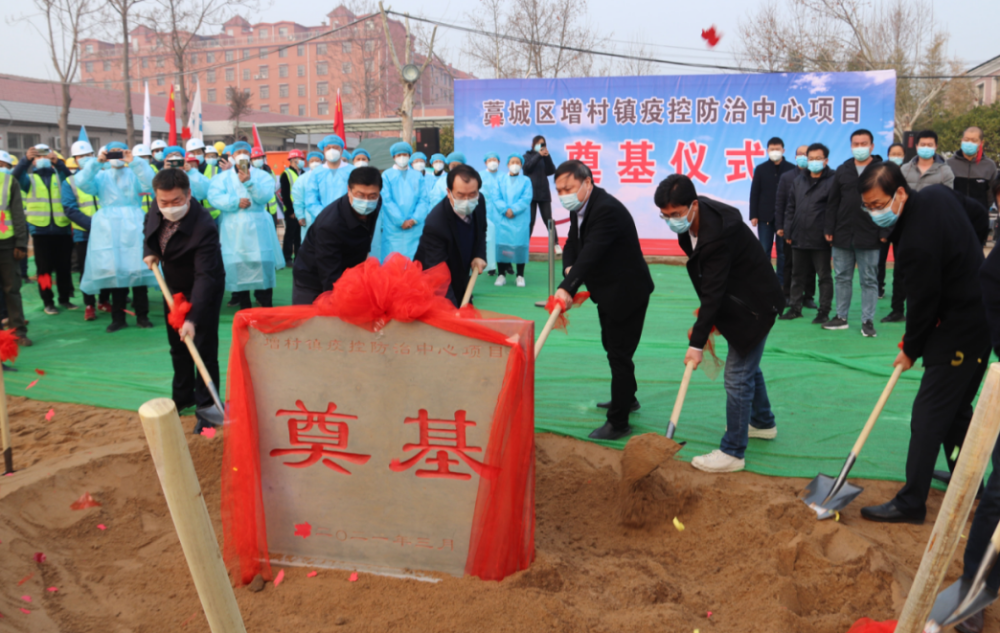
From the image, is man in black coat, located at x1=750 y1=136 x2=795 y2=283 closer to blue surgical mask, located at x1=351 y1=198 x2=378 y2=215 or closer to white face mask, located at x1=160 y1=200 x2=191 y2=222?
blue surgical mask, located at x1=351 y1=198 x2=378 y2=215

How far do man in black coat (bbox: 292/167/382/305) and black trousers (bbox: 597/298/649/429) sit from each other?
1383 mm

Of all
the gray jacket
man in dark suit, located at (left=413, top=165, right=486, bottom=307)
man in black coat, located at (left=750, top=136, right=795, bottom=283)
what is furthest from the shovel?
man in black coat, located at (left=750, top=136, right=795, bottom=283)

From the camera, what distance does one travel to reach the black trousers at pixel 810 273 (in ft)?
22.2

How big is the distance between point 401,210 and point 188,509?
685 centimetres

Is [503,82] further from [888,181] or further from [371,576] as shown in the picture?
[371,576]

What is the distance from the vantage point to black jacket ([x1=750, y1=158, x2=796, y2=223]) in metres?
7.91

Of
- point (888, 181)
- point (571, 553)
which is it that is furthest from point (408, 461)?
point (888, 181)

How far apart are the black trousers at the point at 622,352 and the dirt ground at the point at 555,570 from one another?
0.46 meters

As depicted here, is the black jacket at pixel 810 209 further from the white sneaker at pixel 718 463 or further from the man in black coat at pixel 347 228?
the man in black coat at pixel 347 228

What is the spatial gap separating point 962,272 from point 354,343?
7.74 ft

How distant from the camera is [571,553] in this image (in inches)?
113

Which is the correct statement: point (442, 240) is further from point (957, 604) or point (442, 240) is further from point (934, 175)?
point (934, 175)

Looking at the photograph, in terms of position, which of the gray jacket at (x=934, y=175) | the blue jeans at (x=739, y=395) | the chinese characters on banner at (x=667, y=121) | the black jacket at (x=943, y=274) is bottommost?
the blue jeans at (x=739, y=395)

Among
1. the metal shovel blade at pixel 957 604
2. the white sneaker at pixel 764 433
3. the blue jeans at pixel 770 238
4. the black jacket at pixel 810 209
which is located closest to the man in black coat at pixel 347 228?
the white sneaker at pixel 764 433
